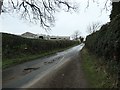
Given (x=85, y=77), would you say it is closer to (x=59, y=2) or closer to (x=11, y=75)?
(x=11, y=75)

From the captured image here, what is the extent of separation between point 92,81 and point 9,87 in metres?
4.23

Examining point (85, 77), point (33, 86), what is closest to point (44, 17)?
point (85, 77)

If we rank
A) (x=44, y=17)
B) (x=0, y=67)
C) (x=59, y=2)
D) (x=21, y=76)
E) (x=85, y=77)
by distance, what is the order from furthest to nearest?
(x=44, y=17) < (x=59, y=2) < (x=0, y=67) < (x=21, y=76) < (x=85, y=77)

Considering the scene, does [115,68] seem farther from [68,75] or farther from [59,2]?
[59,2]

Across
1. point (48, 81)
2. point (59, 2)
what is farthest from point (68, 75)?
point (59, 2)

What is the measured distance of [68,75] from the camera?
1449 cm

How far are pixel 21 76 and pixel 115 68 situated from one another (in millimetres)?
6170

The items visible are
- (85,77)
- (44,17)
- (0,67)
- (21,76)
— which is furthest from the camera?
(44,17)

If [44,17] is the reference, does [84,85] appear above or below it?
below

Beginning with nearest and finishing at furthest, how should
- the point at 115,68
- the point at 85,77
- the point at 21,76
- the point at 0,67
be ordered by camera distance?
1. the point at 115,68
2. the point at 85,77
3. the point at 21,76
4. the point at 0,67

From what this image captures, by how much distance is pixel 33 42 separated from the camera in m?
32.4

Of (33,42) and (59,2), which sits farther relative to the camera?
(33,42)

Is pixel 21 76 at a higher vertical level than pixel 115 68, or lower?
lower

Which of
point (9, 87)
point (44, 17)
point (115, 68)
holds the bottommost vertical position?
point (9, 87)
